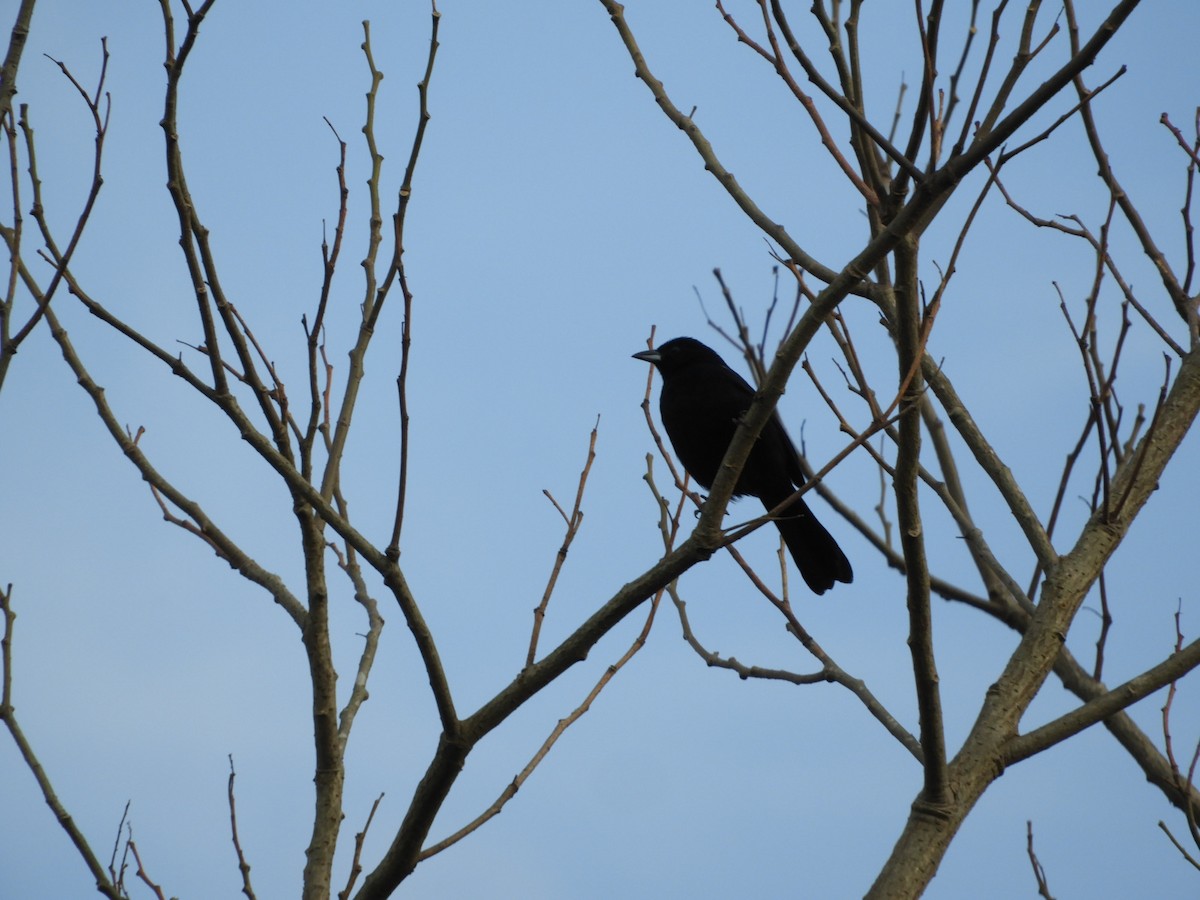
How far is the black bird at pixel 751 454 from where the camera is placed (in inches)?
217

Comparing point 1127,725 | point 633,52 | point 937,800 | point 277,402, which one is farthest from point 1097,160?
point 277,402

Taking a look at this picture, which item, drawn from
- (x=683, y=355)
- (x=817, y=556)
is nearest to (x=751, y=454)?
(x=817, y=556)

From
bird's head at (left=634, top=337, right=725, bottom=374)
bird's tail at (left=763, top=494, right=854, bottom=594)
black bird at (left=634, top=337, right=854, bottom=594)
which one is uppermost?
bird's head at (left=634, top=337, right=725, bottom=374)

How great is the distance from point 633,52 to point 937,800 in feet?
8.03

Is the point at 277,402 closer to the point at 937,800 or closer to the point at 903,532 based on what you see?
the point at 903,532

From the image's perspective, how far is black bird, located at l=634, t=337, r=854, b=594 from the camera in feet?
18.1

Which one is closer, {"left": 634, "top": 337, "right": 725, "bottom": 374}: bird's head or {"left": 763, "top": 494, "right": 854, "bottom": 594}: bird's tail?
{"left": 763, "top": 494, "right": 854, "bottom": 594}: bird's tail

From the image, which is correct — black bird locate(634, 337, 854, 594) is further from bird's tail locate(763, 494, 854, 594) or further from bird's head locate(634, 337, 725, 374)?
bird's head locate(634, 337, 725, 374)

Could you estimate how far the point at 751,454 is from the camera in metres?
5.53

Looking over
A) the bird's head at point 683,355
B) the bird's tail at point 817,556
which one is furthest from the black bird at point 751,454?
the bird's head at point 683,355

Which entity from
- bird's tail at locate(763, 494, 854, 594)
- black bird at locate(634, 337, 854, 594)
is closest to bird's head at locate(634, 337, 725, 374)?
black bird at locate(634, 337, 854, 594)

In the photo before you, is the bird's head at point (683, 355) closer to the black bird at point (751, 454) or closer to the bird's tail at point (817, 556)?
the black bird at point (751, 454)

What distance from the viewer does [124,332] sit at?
2.60 meters

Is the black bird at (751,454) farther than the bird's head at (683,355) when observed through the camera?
No
